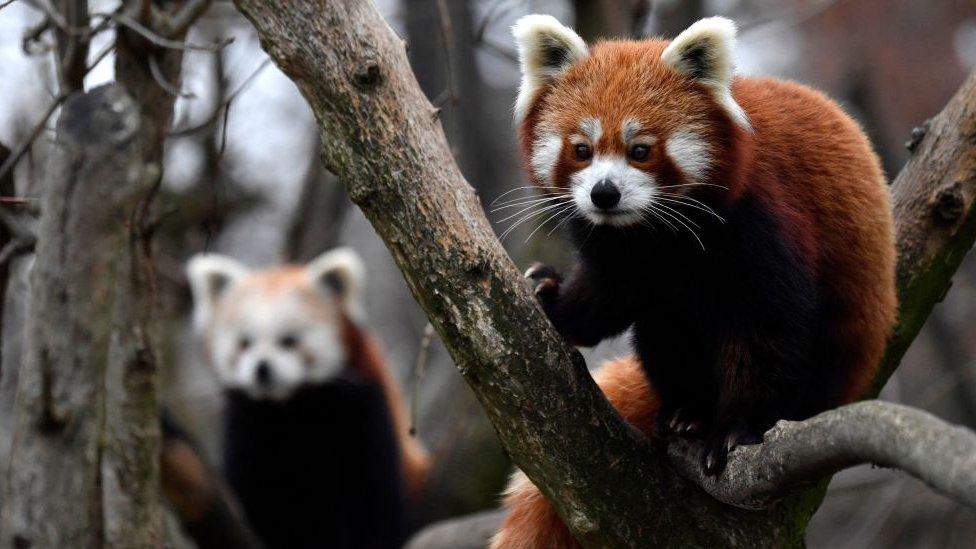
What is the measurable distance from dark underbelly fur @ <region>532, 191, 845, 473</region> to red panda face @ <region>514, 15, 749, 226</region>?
0.15 meters

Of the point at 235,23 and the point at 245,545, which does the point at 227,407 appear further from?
the point at 235,23

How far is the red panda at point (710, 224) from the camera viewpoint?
106 inches

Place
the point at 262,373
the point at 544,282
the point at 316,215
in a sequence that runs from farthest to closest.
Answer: the point at 316,215 → the point at 262,373 → the point at 544,282

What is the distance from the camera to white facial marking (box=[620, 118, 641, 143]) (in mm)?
2697

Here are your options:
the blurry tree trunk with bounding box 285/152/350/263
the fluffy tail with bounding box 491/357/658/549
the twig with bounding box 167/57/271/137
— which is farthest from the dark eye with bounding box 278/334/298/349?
the fluffy tail with bounding box 491/357/658/549

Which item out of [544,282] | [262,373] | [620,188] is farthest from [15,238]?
[262,373]

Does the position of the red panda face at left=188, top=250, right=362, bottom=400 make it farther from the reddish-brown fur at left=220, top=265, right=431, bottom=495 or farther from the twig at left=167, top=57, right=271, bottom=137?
the twig at left=167, top=57, right=271, bottom=137

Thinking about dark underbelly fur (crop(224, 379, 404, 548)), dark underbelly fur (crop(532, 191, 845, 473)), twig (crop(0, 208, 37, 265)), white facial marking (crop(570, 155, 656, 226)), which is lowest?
dark underbelly fur (crop(224, 379, 404, 548))

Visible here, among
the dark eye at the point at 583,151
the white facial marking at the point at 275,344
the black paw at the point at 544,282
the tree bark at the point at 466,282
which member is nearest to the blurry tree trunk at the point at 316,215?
the white facial marking at the point at 275,344

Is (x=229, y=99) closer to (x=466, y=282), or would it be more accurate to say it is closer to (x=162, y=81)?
(x=162, y=81)

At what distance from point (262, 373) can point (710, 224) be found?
384 centimetres

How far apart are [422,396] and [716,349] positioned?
4.59m

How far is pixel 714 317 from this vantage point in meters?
2.80

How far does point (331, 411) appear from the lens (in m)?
6.34
